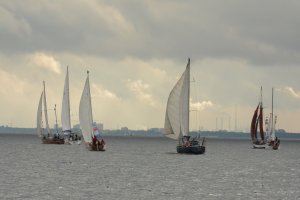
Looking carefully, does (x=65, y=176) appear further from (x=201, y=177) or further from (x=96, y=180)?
(x=201, y=177)

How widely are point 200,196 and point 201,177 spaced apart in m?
19.7

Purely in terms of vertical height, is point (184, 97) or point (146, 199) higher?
point (184, 97)

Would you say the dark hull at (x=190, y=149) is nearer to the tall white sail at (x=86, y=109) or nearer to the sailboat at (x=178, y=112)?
the sailboat at (x=178, y=112)

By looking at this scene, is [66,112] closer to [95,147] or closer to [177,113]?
[95,147]

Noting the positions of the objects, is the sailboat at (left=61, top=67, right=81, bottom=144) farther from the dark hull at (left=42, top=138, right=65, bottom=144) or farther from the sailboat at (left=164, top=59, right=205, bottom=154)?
the sailboat at (left=164, top=59, right=205, bottom=154)

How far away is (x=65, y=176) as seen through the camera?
67.7m

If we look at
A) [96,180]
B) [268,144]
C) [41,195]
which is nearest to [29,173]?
[96,180]

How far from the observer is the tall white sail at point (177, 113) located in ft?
322

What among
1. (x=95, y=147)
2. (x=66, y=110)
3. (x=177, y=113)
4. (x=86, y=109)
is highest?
(x=66, y=110)

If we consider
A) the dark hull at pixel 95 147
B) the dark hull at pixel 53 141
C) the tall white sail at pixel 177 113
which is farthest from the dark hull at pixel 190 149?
the dark hull at pixel 53 141

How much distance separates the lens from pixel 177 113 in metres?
98.4

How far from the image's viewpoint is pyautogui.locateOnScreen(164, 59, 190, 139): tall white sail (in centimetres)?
9819

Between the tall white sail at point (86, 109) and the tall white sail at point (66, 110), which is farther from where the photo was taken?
the tall white sail at point (66, 110)

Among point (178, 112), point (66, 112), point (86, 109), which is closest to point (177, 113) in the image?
point (178, 112)
